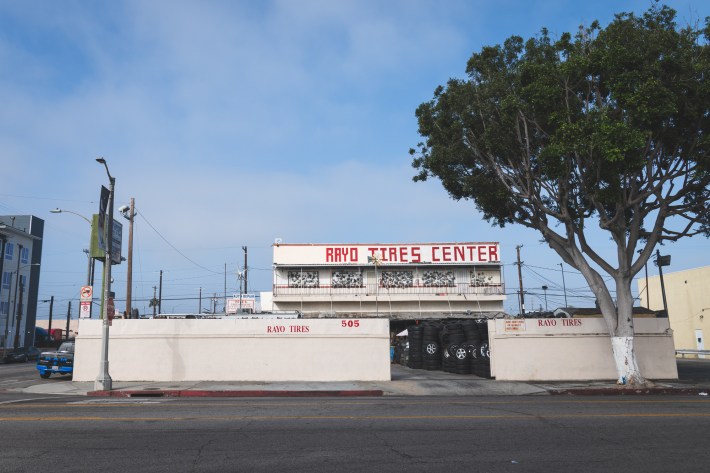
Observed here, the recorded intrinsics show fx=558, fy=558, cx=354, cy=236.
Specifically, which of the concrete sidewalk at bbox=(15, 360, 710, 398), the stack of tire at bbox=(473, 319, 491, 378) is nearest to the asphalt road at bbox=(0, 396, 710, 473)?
the concrete sidewalk at bbox=(15, 360, 710, 398)

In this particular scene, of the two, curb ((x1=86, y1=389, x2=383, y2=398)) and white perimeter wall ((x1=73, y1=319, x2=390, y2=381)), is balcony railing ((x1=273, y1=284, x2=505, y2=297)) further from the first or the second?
curb ((x1=86, y1=389, x2=383, y2=398))

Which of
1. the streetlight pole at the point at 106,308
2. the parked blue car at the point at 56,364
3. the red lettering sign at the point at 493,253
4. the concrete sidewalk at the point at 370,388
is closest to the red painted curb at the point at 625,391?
the concrete sidewalk at the point at 370,388

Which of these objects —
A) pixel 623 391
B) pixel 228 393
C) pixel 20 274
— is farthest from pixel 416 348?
pixel 20 274

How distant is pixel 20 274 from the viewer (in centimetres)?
6519

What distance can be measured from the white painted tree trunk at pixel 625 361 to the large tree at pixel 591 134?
0.04 metres

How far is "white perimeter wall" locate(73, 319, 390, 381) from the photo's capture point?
71.7 feet

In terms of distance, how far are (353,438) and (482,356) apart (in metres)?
14.9

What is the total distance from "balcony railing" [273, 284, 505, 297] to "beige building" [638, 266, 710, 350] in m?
13.5

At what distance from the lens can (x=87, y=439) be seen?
354 inches

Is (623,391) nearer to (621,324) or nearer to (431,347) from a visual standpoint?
(621,324)

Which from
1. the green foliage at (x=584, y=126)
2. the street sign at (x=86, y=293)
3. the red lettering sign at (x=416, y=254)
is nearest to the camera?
the green foliage at (x=584, y=126)

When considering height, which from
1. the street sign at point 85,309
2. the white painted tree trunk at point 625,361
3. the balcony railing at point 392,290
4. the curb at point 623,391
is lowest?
the curb at point 623,391

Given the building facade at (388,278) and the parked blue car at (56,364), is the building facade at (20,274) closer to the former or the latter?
the building facade at (388,278)

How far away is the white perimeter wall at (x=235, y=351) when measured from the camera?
21859mm
